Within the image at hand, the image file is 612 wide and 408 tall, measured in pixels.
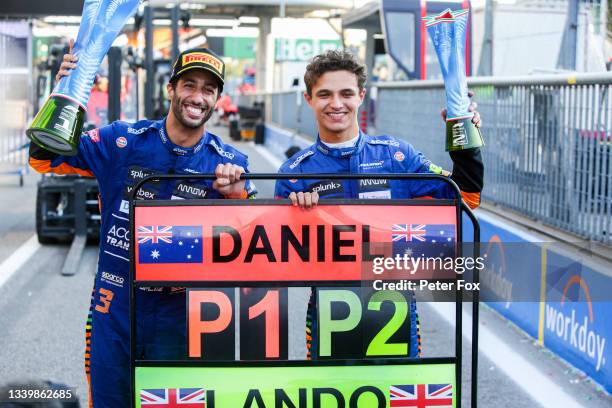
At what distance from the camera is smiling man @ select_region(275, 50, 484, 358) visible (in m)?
4.04

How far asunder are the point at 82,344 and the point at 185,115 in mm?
3770

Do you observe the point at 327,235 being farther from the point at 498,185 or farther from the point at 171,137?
the point at 498,185

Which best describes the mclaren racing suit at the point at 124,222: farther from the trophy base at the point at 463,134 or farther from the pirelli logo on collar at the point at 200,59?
the trophy base at the point at 463,134

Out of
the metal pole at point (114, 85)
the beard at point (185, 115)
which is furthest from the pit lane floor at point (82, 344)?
the metal pole at point (114, 85)

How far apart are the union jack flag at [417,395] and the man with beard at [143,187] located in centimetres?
105

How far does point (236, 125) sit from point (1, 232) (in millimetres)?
26174

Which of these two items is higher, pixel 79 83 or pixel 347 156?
pixel 79 83

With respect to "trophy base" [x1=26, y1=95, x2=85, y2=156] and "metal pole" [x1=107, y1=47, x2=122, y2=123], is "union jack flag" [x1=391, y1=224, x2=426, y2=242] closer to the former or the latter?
"trophy base" [x1=26, y1=95, x2=85, y2=156]

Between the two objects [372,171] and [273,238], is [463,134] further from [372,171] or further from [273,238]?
[273,238]

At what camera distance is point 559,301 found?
23.4ft

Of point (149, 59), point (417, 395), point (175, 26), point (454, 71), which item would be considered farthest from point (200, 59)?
point (175, 26)

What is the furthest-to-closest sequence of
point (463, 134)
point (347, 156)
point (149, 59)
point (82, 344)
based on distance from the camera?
1. point (149, 59)
2. point (82, 344)
3. point (347, 156)
4. point (463, 134)

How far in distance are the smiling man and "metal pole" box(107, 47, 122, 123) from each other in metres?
9.03

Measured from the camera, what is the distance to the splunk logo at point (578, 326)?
251 inches
